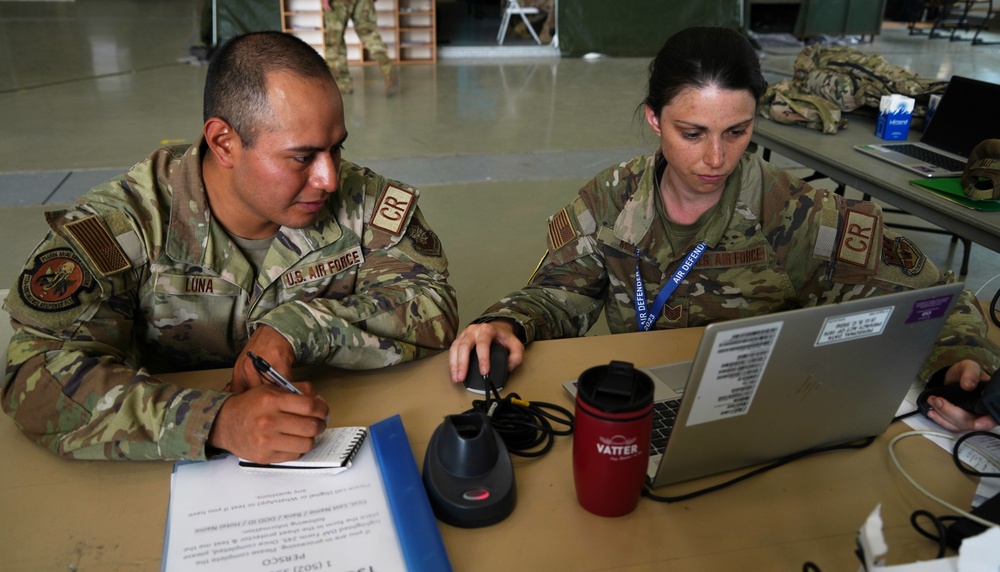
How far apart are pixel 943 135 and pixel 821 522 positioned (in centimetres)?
231

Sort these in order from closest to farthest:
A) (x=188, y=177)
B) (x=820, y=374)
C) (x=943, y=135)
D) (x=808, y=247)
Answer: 1. (x=820, y=374)
2. (x=188, y=177)
3. (x=808, y=247)
4. (x=943, y=135)

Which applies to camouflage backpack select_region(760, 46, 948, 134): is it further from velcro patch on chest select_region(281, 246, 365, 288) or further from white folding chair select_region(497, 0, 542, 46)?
white folding chair select_region(497, 0, 542, 46)

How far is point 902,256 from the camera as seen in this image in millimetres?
1444

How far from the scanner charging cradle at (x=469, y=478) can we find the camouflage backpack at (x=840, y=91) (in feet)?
7.55

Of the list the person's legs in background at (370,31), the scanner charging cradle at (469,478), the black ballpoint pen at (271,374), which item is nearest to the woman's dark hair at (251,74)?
the black ballpoint pen at (271,374)

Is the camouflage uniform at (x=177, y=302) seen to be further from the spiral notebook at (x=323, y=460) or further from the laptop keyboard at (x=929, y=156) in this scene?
the laptop keyboard at (x=929, y=156)

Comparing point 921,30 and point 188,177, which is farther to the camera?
point 921,30

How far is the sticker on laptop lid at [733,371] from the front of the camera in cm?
77

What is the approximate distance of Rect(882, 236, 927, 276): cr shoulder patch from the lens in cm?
143

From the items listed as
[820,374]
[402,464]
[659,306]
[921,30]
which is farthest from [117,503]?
[921,30]

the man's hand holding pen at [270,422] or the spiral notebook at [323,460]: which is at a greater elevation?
the man's hand holding pen at [270,422]

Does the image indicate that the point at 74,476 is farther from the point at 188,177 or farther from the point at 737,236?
the point at 737,236

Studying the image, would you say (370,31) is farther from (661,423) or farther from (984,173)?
(661,423)

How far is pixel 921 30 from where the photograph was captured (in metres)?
10.4
